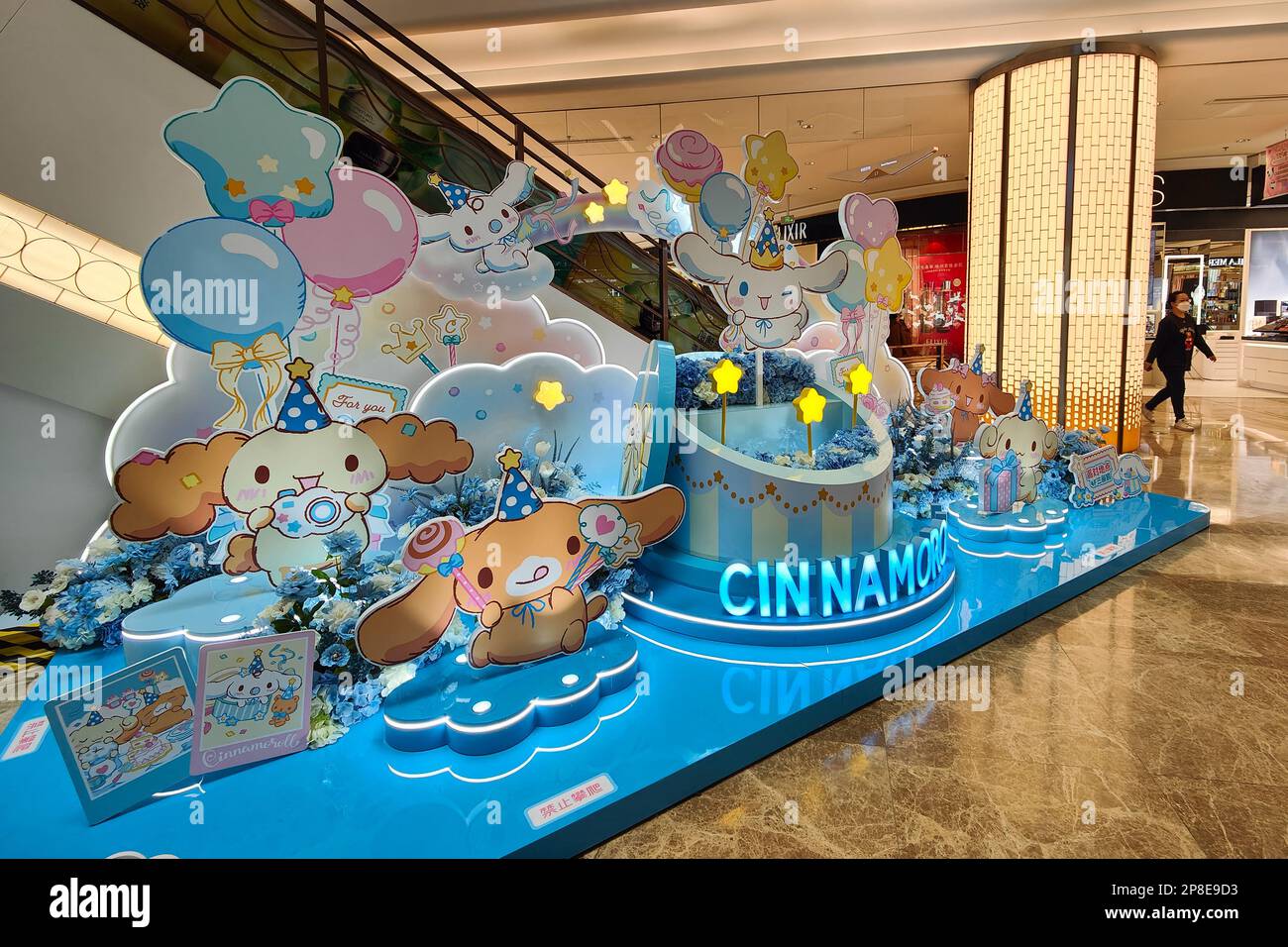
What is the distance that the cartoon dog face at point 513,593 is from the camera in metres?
2.30

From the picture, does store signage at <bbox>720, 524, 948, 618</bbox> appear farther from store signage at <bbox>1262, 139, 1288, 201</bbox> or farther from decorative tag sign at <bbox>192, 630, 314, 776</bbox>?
store signage at <bbox>1262, 139, 1288, 201</bbox>

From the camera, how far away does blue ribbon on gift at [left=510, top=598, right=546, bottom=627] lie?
2.54 m

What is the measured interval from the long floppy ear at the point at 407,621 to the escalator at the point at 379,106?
3223 mm

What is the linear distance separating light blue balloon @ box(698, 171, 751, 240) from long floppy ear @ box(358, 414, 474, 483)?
69.3 inches

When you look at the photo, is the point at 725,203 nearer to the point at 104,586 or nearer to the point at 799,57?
the point at 104,586

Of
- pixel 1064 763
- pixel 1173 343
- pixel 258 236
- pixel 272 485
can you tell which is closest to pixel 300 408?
pixel 272 485

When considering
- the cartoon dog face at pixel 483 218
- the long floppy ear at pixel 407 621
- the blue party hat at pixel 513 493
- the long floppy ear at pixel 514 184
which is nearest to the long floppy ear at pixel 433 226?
the cartoon dog face at pixel 483 218

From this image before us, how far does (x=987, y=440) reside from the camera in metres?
4.47

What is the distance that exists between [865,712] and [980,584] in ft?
4.49

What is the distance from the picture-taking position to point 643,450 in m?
3.26

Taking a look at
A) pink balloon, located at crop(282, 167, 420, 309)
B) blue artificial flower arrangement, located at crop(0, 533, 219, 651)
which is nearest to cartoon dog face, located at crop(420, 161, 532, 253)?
pink balloon, located at crop(282, 167, 420, 309)
